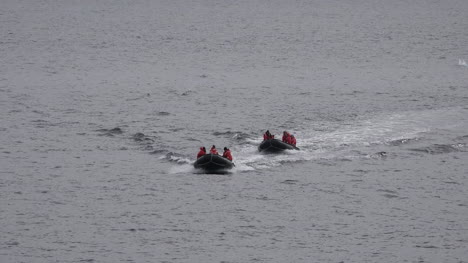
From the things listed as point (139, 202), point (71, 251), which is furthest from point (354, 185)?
point (71, 251)

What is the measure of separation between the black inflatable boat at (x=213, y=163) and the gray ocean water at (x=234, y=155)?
0.50m

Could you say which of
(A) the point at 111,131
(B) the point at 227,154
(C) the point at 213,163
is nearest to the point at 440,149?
(B) the point at 227,154

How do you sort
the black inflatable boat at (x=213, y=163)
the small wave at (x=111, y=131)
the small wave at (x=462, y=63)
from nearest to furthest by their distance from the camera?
the black inflatable boat at (x=213, y=163), the small wave at (x=111, y=131), the small wave at (x=462, y=63)

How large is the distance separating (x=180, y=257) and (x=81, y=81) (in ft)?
133

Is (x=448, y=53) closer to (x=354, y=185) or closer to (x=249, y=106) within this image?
(x=249, y=106)

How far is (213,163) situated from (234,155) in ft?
11.0

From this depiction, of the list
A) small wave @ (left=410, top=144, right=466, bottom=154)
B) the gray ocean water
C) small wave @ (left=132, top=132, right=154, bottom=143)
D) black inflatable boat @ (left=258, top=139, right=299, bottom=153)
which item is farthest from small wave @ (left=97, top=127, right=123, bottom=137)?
small wave @ (left=410, top=144, right=466, bottom=154)

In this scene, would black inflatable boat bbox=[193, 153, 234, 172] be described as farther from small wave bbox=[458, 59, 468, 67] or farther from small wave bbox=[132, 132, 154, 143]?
small wave bbox=[458, 59, 468, 67]

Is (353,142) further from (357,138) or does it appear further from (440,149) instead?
(440,149)

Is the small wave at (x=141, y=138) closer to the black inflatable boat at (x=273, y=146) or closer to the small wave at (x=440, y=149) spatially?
the black inflatable boat at (x=273, y=146)

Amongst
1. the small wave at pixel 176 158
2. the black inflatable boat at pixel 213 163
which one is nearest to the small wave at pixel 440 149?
the black inflatable boat at pixel 213 163

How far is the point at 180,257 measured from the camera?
30719 mm

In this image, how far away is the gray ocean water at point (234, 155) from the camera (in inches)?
1273

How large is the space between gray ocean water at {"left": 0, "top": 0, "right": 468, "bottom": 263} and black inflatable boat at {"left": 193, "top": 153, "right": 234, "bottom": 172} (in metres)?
0.50
